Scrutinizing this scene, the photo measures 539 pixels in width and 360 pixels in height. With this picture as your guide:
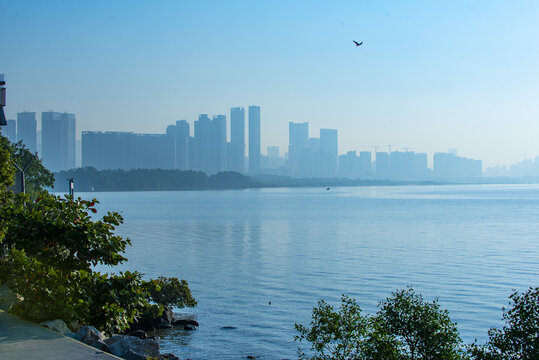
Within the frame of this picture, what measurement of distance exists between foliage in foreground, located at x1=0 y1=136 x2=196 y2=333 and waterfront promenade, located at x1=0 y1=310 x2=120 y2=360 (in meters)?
0.44

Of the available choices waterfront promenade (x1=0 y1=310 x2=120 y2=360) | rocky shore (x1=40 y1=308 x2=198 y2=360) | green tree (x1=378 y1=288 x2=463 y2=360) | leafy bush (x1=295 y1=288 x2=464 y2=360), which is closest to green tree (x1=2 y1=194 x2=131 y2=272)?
rocky shore (x1=40 y1=308 x2=198 y2=360)

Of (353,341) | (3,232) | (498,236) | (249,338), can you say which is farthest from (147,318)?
(498,236)

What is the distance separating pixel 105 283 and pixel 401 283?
55.4 feet

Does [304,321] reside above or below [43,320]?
below

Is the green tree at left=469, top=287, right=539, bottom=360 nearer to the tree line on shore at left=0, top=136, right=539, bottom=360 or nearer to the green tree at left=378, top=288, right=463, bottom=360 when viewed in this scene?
the tree line on shore at left=0, top=136, right=539, bottom=360

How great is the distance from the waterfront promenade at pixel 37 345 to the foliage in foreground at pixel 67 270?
1.44 ft

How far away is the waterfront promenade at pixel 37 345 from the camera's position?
26.6ft

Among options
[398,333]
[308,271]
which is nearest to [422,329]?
[398,333]

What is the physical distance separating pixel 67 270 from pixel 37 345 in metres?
2.97

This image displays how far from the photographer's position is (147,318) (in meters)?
16.9

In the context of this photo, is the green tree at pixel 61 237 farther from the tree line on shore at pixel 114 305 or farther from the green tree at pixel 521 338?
the green tree at pixel 521 338

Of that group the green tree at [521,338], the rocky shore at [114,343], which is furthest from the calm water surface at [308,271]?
the green tree at [521,338]

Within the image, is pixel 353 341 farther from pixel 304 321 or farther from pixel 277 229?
pixel 277 229

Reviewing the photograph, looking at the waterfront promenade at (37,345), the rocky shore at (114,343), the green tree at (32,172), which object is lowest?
the rocky shore at (114,343)
